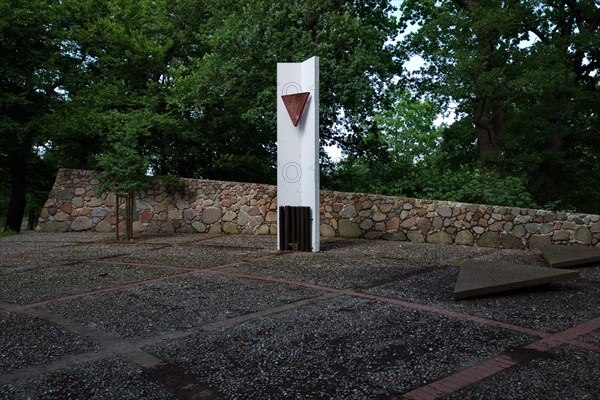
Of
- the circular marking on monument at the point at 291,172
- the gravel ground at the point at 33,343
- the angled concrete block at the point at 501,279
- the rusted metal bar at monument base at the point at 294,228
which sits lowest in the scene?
the gravel ground at the point at 33,343

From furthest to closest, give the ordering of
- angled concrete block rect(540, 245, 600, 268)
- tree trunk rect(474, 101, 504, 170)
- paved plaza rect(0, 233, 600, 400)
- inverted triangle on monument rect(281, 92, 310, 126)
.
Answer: tree trunk rect(474, 101, 504, 170)
inverted triangle on monument rect(281, 92, 310, 126)
angled concrete block rect(540, 245, 600, 268)
paved plaza rect(0, 233, 600, 400)

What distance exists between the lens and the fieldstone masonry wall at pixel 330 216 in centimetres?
733

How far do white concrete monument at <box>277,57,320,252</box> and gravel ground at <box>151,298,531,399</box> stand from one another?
12.5 feet

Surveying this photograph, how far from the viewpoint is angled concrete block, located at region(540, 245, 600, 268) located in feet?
18.2

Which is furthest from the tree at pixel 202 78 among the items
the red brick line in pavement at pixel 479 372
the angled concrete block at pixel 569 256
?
the red brick line in pavement at pixel 479 372

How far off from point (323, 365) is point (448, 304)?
70.2 inches

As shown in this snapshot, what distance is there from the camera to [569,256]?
5.75 metres

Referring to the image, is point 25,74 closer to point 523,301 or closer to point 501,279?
point 501,279

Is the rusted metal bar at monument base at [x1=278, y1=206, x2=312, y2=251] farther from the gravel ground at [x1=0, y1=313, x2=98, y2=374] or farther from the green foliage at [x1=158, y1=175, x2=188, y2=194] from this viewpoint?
the gravel ground at [x1=0, y1=313, x2=98, y2=374]

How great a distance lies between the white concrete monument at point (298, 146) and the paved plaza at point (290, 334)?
1.63 metres

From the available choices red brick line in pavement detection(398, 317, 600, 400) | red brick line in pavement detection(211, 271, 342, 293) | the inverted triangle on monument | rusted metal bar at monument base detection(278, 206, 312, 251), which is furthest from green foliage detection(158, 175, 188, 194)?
red brick line in pavement detection(398, 317, 600, 400)

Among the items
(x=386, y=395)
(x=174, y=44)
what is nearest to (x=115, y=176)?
(x=174, y=44)

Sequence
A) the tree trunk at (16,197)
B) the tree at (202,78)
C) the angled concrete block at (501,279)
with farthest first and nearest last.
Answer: the tree trunk at (16,197) < the tree at (202,78) < the angled concrete block at (501,279)

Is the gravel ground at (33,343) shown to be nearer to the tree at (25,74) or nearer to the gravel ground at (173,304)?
the gravel ground at (173,304)
